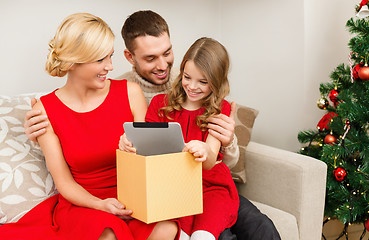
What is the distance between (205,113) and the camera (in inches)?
60.6

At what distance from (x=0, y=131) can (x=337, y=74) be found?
1521 millimetres

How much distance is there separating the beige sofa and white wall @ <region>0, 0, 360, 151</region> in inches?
17.2

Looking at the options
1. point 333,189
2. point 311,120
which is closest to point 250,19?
point 311,120

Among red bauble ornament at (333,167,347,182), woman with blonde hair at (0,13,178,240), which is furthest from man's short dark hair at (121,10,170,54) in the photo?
red bauble ornament at (333,167,347,182)

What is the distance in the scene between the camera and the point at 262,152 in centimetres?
196

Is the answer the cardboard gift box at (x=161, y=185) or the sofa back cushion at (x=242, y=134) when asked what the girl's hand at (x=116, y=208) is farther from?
the sofa back cushion at (x=242, y=134)

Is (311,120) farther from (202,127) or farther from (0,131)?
(0,131)

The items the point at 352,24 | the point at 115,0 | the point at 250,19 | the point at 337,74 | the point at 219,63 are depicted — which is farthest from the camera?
the point at 250,19

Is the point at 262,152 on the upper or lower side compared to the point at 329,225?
upper

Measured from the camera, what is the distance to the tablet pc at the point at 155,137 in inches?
47.8

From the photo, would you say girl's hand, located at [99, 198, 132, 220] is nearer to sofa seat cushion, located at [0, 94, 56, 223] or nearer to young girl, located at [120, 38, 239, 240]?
young girl, located at [120, 38, 239, 240]

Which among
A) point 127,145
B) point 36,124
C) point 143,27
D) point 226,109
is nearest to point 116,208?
point 127,145

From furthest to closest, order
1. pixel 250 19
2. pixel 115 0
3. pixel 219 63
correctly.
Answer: pixel 250 19, pixel 115 0, pixel 219 63

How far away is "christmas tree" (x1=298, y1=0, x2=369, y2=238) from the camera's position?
1898 mm
